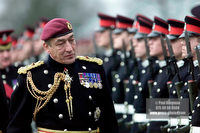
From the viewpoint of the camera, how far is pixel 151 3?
62.1ft

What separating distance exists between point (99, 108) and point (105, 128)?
0.25 metres

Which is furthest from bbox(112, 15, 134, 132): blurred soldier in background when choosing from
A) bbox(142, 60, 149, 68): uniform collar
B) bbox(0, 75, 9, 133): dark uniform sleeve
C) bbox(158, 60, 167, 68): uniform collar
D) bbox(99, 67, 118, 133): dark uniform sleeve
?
bbox(0, 75, 9, 133): dark uniform sleeve

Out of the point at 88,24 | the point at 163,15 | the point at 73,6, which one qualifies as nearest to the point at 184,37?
the point at 163,15

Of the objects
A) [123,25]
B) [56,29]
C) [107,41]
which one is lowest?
[107,41]

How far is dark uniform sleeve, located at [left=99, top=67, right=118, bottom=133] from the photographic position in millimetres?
5031

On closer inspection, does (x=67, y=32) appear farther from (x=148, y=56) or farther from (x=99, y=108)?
(x=148, y=56)

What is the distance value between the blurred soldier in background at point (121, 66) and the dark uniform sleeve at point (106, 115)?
135 inches

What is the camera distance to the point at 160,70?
6898 millimetres

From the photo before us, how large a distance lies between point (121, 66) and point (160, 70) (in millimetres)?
2442

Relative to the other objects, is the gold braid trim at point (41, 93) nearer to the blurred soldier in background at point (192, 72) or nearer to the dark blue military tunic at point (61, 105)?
the dark blue military tunic at point (61, 105)

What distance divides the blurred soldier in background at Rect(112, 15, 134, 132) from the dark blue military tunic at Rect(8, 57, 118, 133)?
3474 millimetres

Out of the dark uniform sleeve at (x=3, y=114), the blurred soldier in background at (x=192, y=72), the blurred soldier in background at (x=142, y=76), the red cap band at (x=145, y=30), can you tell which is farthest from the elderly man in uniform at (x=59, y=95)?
the red cap band at (x=145, y=30)

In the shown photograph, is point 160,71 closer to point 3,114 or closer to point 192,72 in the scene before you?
point 192,72

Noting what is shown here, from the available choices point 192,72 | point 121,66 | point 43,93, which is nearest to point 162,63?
point 192,72
